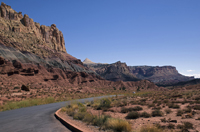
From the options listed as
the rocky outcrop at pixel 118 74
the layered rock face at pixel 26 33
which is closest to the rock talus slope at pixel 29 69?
the layered rock face at pixel 26 33

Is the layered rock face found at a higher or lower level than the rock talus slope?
higher

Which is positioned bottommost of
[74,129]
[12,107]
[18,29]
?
[12,107]

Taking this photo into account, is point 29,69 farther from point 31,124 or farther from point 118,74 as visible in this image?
point 118,74

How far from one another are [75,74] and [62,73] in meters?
8.90

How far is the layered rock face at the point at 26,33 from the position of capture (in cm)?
6744

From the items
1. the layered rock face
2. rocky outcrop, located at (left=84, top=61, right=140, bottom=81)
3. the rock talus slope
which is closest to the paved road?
the rock talus slope

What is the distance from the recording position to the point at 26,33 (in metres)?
80.6

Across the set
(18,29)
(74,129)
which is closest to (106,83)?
(18,29)

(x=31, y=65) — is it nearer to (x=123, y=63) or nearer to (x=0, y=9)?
(x=0, y=9)

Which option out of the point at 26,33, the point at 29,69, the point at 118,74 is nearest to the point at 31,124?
the point at 29,69

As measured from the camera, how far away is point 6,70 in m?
48.1

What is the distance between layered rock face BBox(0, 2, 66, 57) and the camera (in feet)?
221

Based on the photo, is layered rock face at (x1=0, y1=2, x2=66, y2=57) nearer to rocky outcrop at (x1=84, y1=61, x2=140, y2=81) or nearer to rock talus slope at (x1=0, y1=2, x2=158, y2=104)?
rock talus slope at (x1=0, y1=2, x2=158, y2=104)

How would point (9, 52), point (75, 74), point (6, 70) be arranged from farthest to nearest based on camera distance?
1. point (75, 74)
2. point (9, 52)
3. point (6, 70)
